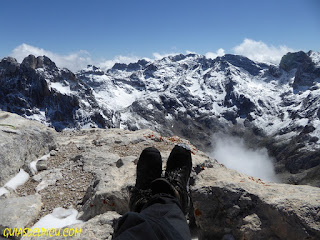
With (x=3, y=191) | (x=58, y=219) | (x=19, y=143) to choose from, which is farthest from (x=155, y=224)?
(x=19, y=143)

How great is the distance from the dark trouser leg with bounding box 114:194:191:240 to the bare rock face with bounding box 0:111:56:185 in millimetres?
9925

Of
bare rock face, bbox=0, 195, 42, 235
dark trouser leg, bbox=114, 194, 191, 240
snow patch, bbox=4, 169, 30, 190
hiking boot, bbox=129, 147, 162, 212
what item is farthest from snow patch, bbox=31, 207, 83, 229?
dark trouser leg, bbox=114, 194, 191, 240

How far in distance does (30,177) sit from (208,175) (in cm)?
983

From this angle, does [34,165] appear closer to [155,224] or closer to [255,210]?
[155,224]

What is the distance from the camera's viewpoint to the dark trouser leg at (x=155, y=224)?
193 inches

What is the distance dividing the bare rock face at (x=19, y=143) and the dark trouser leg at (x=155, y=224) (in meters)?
9.92

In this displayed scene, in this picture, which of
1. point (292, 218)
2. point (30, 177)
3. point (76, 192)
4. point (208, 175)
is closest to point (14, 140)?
point (30, 177)

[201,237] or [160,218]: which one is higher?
[160,218]

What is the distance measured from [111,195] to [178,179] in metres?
3.72

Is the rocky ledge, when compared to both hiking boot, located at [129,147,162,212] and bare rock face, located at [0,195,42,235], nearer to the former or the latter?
bare rock face, located at [0,195,42,235]

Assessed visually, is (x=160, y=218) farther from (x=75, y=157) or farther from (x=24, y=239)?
(x=75, y=157)

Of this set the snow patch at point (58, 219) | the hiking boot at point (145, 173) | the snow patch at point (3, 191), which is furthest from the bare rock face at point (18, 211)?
the hiking boot at point (145, 173)

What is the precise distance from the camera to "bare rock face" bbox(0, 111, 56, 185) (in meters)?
13.0

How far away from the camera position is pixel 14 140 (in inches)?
555
